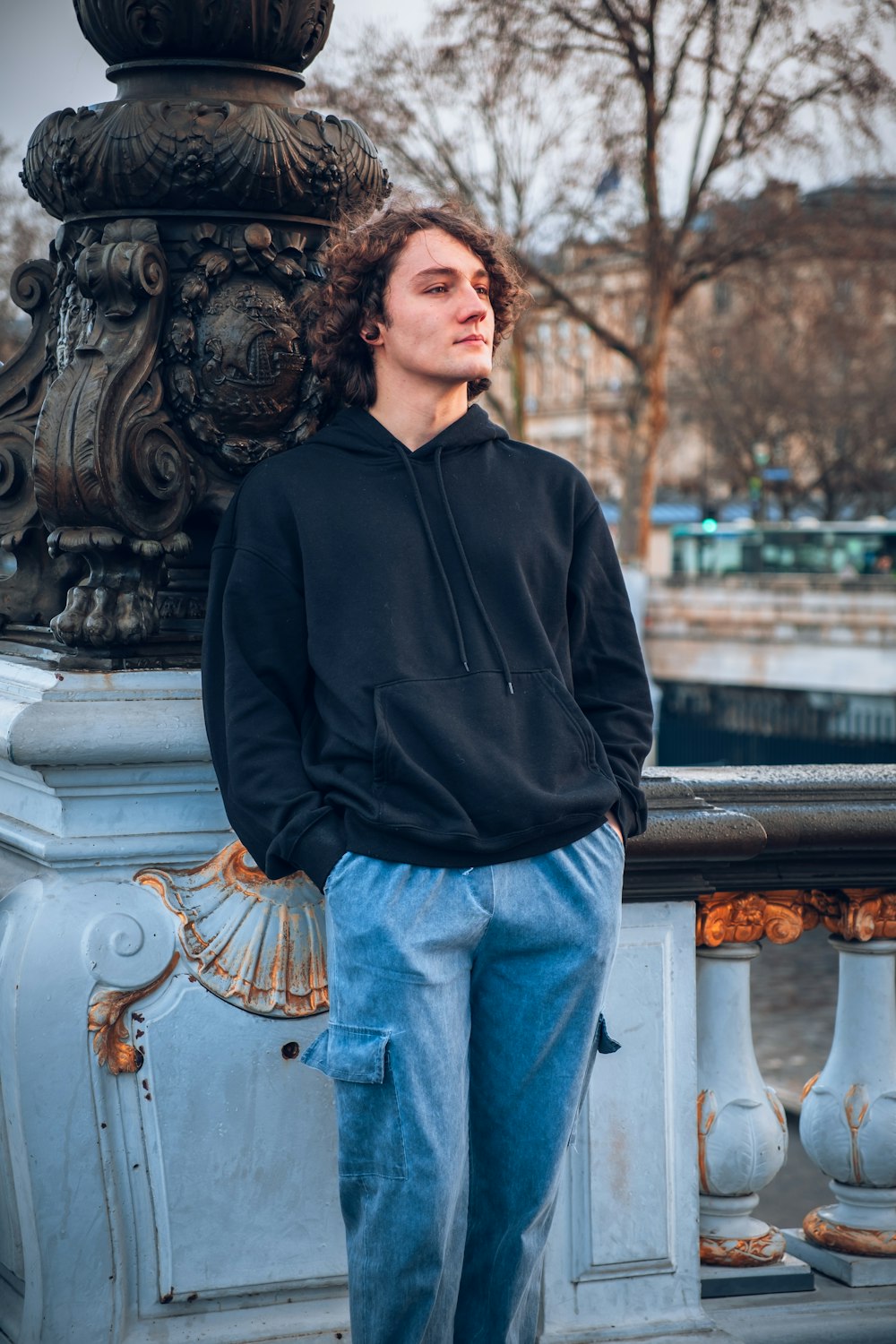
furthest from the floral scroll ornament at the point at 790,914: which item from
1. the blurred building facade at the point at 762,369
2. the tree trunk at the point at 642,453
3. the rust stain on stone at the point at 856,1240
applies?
the tree trunk at the point at 642,453

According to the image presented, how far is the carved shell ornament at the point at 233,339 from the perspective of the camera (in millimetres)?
2695

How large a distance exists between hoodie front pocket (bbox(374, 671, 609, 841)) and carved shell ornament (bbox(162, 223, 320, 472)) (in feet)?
2.23

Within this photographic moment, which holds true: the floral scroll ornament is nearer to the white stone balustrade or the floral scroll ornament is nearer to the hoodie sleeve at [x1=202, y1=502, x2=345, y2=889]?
the white stone balustrade

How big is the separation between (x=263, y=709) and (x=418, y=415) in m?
0.54

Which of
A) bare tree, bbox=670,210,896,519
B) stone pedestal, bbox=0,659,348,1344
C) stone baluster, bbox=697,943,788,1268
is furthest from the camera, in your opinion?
bare tree, bbox=670,210,896,519

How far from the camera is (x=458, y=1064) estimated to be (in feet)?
7.73

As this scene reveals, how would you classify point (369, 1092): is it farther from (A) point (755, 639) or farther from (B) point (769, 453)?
(B) point (769, 453)

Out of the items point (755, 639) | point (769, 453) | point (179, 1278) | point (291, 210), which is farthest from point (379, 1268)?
point (769, 453)

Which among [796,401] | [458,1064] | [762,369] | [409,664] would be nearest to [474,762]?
[409,664]

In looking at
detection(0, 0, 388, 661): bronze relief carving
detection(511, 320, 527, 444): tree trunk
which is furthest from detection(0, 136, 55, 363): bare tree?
detection(0, 0, 388, 661): bronze relief carving

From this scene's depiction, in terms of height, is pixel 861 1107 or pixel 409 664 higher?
pixel 409 664

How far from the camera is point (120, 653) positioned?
9.07ft

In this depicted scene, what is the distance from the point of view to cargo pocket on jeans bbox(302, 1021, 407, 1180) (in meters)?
2.27

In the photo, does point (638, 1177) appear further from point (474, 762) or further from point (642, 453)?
point (642, 453)
